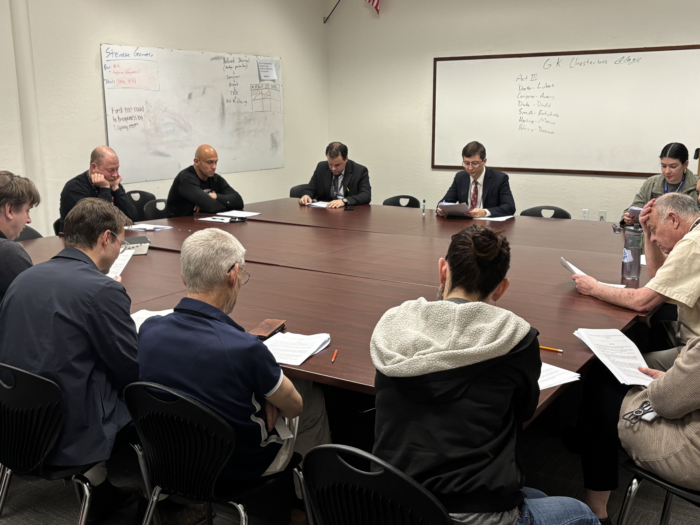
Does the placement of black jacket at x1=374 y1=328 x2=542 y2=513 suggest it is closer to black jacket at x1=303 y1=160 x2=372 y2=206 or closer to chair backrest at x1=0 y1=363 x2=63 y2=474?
chair backrest at x1=0 y1=363 x2=63 y2=474

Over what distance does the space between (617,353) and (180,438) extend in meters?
1.46

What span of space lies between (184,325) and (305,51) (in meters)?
6.61

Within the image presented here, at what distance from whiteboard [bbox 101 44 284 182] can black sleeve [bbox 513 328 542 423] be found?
499 centimetres

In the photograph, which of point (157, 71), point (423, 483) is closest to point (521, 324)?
point (423, 483)

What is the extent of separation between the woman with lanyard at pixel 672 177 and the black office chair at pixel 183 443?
3.79m

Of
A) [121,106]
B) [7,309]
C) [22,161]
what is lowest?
[7,309]

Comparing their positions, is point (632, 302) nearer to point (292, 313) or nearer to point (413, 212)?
point (292, 313)

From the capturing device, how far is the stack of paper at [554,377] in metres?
1.84

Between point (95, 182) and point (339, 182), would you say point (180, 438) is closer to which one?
point (95, 182)

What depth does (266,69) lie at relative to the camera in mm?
7109

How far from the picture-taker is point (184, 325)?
1720mm

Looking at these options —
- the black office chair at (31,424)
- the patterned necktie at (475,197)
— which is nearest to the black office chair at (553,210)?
the patterned necktie at (475,197)

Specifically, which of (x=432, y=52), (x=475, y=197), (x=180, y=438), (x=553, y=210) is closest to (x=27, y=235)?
(x=180, y=438)

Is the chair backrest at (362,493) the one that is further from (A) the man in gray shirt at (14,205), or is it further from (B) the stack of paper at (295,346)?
(A) the man in gray shirt at (14,205)
